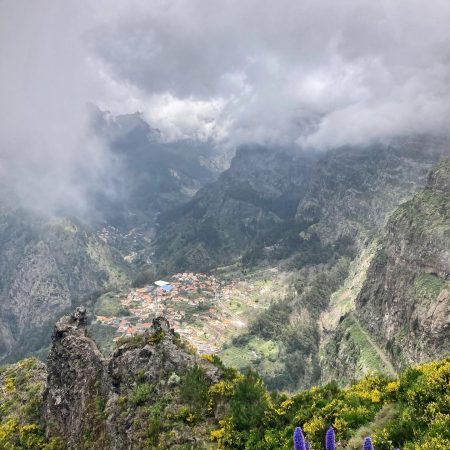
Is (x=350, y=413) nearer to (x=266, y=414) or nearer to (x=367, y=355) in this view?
(x=266, y=414)

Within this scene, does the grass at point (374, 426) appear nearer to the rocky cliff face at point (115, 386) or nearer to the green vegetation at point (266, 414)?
the green vegetation at point (266, 414)

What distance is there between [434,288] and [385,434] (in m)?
151

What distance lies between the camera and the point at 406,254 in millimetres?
190125

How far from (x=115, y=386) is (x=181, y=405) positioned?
9836 millimetres

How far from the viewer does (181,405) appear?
1382 inches

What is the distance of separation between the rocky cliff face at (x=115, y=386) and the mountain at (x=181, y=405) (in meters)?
0.11

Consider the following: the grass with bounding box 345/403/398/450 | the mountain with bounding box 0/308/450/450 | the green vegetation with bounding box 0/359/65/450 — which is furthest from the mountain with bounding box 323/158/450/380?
the grass with bounding box 345/403/398/450

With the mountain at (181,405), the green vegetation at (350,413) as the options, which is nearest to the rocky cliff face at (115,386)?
the mountain at (181,405)

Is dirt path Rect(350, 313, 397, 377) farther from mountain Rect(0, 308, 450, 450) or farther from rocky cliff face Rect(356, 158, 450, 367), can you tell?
mountain Rect(0, 308, 450, 450)

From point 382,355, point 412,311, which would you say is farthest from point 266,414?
point 382,355

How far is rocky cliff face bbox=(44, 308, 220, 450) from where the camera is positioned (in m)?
36.0

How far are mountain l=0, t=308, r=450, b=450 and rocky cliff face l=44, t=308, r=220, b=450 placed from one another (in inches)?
4.5

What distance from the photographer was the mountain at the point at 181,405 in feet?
68.2

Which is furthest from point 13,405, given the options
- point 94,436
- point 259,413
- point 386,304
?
point 386,304
